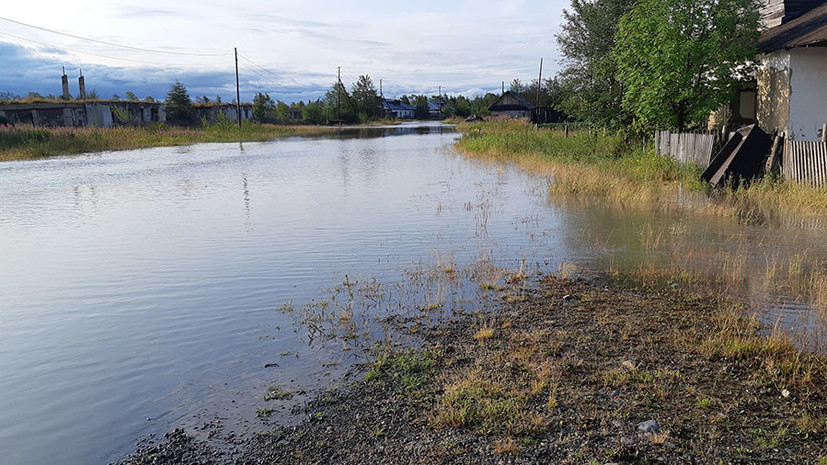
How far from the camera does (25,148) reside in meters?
36.0

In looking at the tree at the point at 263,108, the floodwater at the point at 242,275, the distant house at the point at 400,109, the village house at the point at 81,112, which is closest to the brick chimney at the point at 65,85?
the village house at the point at 81,112

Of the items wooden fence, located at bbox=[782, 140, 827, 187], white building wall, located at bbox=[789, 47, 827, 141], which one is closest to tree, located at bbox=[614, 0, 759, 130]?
white building wall, located at bbox=[789, 47, 827, 141]

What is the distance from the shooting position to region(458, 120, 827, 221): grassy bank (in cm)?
1267

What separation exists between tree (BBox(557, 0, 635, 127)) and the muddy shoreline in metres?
19.6

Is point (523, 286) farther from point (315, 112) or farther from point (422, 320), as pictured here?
point (315, 112)

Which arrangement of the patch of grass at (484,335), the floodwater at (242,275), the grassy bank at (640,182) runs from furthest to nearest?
the grassy bank at (640,182)
the patch of grass at (484,335)
the floodwater at (242,275)

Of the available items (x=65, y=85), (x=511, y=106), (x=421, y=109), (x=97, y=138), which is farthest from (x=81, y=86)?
(x=421, y=109)

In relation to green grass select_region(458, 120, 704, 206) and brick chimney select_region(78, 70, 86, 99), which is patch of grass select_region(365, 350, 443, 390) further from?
brick chimney select_region(78, 70, 86, 99)

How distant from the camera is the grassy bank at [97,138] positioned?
3622 centimetres

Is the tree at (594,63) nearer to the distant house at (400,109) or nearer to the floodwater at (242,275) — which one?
the floodwater at (242,275)

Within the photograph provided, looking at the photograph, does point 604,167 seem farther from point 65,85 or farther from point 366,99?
point 366,99

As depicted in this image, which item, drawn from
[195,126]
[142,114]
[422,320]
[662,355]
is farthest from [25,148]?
[662,355]

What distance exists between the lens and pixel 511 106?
8356 cm

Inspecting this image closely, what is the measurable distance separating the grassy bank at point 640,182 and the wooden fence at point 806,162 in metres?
0.40
